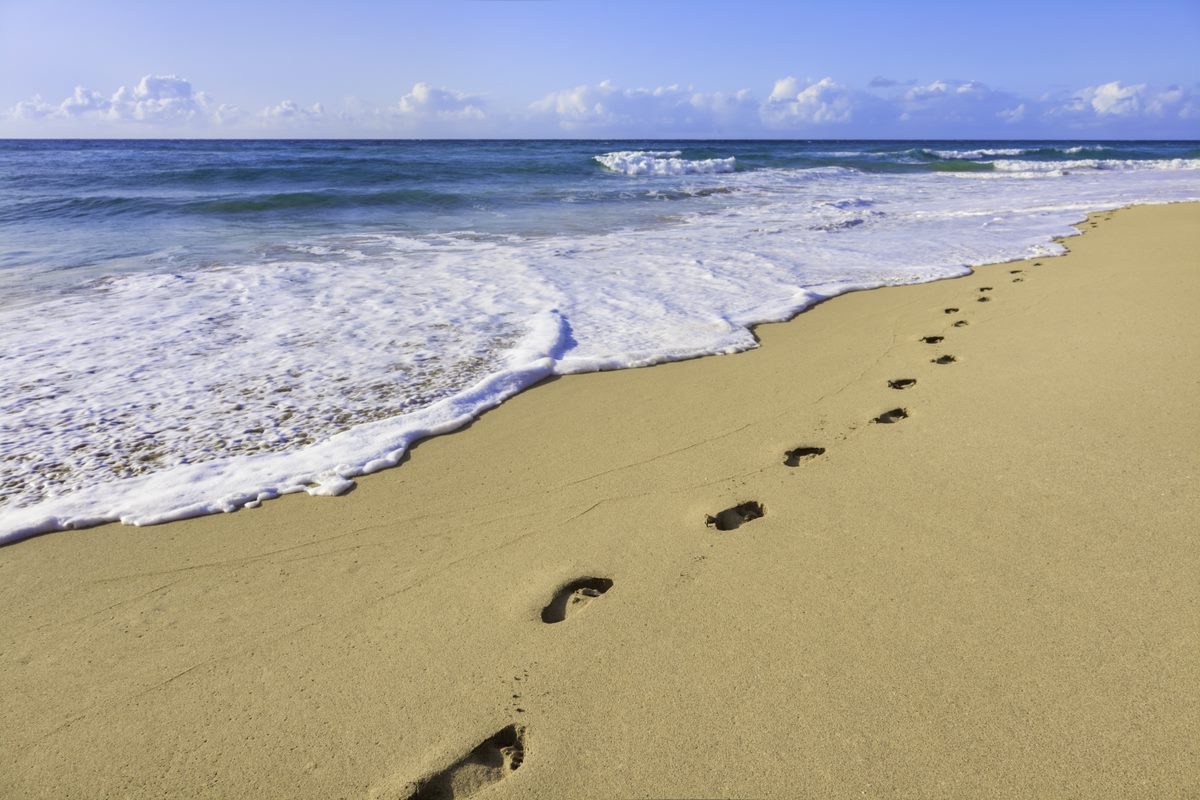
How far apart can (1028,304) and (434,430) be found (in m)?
4.48

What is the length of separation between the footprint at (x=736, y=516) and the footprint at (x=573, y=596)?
20.1 inches

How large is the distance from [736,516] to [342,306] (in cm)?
426

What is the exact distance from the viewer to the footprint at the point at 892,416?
3.41 m

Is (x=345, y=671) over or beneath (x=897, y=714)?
beneath

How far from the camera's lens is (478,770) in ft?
5.46

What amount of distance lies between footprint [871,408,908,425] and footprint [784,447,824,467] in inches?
17.9

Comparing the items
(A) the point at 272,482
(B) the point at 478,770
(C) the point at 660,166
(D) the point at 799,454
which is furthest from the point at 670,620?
(C) the point at 660,166

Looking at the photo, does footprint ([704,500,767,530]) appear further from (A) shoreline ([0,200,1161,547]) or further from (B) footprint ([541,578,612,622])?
(A) shoreline ([0,200,1161,547])

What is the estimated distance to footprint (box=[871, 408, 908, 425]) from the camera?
3.41 m

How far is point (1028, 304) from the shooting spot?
5379 mm

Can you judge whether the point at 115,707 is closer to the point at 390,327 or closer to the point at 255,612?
the point at 255,612

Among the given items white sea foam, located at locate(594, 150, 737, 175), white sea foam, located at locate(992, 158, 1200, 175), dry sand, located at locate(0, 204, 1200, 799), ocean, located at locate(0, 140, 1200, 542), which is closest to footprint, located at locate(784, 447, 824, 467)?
dry sand, located at locate(0, 204, 1200, 799)

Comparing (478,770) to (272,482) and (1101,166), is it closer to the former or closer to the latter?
(272,482)

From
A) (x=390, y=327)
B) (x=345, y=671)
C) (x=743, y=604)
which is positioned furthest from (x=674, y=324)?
(x=345, y=671)
